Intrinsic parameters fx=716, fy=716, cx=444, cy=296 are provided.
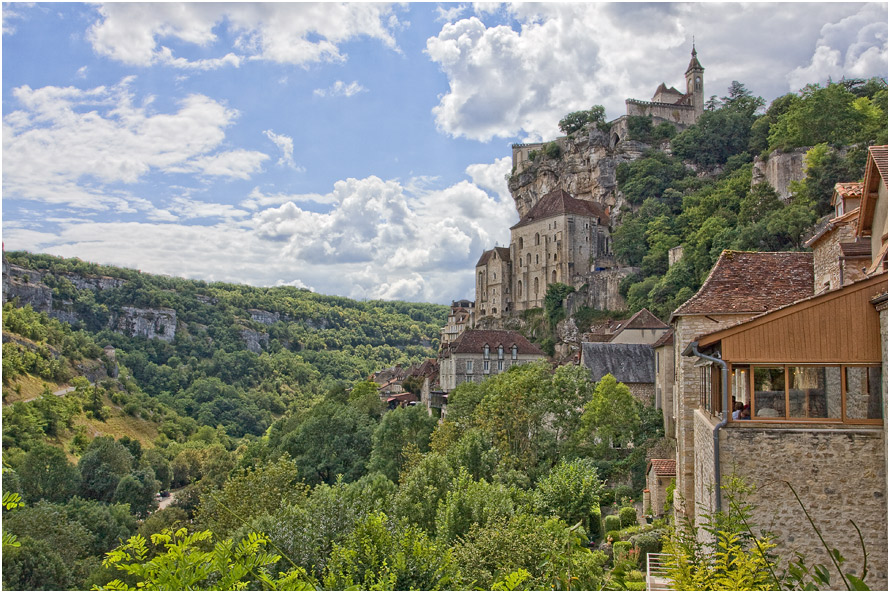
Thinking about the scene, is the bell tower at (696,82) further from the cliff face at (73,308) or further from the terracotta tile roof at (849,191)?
the cliff face at (73,308)

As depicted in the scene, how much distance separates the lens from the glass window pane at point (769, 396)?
1353cm

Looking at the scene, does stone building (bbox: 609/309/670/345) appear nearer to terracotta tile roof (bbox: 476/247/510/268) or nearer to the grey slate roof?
the grey slate roof

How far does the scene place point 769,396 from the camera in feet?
48.8

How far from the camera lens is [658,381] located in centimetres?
3756

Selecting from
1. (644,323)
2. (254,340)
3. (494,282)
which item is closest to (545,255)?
(494,282)

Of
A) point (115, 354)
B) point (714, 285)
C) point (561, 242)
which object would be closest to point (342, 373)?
point (115, 354)

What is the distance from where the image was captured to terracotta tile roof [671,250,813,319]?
17500 millimetres

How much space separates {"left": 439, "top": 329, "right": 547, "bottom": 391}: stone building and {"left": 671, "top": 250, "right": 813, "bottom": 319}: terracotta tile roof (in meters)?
44.3

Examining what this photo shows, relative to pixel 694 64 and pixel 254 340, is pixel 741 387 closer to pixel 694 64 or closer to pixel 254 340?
pixel 694 64

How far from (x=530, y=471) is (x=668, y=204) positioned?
56846 mm

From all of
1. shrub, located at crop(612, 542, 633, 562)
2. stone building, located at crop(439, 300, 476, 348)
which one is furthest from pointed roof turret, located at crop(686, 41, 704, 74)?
shrub, located at crop(612, 542, 633, 562)

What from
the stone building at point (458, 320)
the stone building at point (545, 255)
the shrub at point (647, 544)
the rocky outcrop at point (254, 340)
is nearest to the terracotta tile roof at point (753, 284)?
the shrub at point (647, 544)

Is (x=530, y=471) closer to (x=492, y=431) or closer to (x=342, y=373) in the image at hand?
(x=492, y=431)

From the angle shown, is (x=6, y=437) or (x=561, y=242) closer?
(x=6, y=437)
